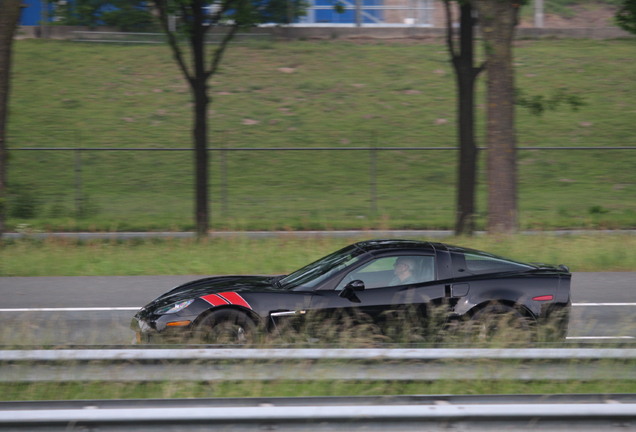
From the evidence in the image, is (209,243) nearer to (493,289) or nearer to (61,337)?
(61,337)

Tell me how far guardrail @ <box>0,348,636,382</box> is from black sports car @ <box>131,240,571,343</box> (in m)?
1.80

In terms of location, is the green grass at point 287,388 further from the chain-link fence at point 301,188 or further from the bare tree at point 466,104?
the chain-link fence at point 301,188

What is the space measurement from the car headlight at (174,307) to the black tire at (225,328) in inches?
11.0

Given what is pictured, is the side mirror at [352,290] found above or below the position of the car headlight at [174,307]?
above

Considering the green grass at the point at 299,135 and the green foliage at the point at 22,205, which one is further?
the green grass at the point at 299,135

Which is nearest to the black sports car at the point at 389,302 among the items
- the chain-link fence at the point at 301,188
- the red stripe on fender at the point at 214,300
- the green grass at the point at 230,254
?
the red stripe on fender at the point at 214,300

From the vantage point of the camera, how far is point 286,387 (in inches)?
196

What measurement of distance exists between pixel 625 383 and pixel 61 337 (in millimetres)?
5548

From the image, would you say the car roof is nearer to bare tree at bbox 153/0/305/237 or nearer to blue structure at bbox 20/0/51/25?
bare tree at bbox 153/0/305/237

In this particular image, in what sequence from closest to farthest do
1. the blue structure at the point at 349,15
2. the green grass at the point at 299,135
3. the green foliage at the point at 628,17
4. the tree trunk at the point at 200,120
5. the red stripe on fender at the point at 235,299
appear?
the red stripe on fender at the point at 235,299
the tree trunk at the point at 200,120
the green foliage at the point at 628,17
the green grass at the point at 299,135
the blue structure at the point at 349,15

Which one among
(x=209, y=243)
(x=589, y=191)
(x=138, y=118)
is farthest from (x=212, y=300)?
(x=138, y=118)

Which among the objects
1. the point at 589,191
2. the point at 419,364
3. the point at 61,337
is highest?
the point at 419,364

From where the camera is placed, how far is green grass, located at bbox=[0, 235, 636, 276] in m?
12.1

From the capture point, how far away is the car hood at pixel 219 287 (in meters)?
7.23
